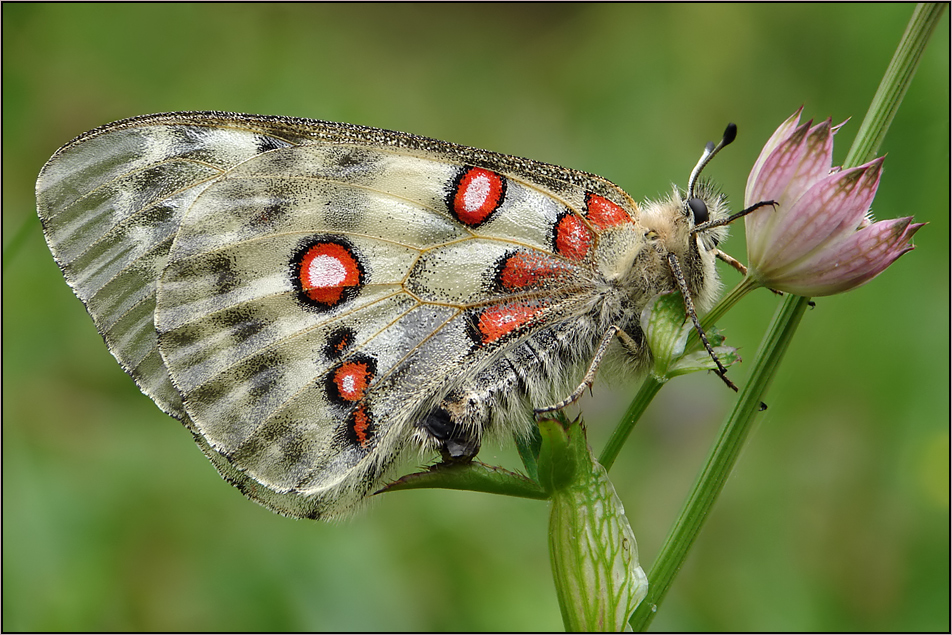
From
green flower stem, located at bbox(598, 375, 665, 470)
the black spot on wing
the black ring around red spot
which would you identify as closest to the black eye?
green flower stem, located at bbox(598, 375, 665, 470)

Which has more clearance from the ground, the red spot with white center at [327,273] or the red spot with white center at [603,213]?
the red spot with white center at [603,213]

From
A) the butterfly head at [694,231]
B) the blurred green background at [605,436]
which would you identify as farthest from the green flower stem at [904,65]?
the blurred green background at [605,436]

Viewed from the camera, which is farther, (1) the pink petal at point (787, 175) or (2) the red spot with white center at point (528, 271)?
(2) the red spot with white center at point (528, 271)

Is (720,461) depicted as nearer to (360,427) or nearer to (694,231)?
(694,231)

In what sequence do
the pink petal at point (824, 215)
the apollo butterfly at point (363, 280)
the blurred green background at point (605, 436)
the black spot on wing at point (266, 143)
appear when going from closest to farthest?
1. the pink petal at point (824, 215)
2. the apollo butterfly at point (363, 280)
3. the black spot on wing at point (266, 143)
4. the blurred green background at point (605, 436)

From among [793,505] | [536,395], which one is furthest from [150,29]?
[793,505]

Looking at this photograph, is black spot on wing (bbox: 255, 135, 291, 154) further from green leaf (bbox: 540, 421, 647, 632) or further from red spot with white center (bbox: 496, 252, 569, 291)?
green leaf (bbox: 540, 421, 647, 632)

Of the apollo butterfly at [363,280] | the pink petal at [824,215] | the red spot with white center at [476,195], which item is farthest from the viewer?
the red spot with white center at [476,195]

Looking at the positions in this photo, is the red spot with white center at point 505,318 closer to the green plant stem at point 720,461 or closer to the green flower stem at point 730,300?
the green flower stem at point 730,300
